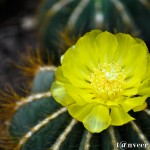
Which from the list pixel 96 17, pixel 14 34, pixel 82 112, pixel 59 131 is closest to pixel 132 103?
pixel 82 112

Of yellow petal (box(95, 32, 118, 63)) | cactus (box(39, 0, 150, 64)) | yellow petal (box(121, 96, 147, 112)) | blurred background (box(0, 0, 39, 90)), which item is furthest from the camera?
blurred background (box(0, 0, 39, 90))

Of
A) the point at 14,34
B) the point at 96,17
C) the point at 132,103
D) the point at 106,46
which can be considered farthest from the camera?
the point at 14,34

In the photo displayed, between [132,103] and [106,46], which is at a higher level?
[106,46]

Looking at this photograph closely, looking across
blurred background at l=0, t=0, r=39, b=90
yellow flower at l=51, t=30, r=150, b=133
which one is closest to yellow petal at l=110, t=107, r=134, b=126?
yellow flower at l=51, t=30, r=150, b=133

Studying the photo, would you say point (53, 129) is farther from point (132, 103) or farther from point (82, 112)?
point (132, 103)

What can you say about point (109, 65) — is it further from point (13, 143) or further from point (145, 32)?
point (145, 32)

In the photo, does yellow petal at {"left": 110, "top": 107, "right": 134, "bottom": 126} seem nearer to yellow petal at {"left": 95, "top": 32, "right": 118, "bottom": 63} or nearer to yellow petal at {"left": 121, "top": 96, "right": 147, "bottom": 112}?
yellow petal at {"left": 121, "top": 96, "right": 147, "bottom": 112}

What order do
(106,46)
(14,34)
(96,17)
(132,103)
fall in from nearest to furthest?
(132,103), (106,46), (96,17), (14,34)

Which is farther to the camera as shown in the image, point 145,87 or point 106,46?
point 106,46
